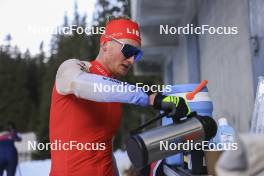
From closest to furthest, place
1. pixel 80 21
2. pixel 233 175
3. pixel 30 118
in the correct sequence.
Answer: pixel 233 175 → pixel 80 21 → pixel 30 118

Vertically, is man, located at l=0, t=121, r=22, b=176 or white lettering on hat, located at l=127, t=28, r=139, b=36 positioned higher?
white lettering on hat, located at l=127, t=28, r=139, b=36

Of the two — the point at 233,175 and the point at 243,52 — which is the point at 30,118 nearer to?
the point at 243,52

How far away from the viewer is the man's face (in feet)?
7.59

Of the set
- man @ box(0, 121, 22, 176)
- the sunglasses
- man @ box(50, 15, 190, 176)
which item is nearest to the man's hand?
man @ box(50, 15, 190, 176)

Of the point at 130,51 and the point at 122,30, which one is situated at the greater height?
the point at 122,30

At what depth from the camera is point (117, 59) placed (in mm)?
2332

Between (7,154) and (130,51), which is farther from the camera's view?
(7,154)

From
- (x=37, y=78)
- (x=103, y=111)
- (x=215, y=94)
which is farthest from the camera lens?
(x=37, y=78)

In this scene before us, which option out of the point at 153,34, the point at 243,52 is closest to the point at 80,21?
the point at 153,34

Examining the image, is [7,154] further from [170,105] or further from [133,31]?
[170,105]

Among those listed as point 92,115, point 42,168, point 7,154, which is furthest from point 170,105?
point 42,168

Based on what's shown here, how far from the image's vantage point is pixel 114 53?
233cm

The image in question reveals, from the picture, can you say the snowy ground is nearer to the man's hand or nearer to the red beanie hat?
the red beanie hat

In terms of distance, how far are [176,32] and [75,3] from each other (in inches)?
769
